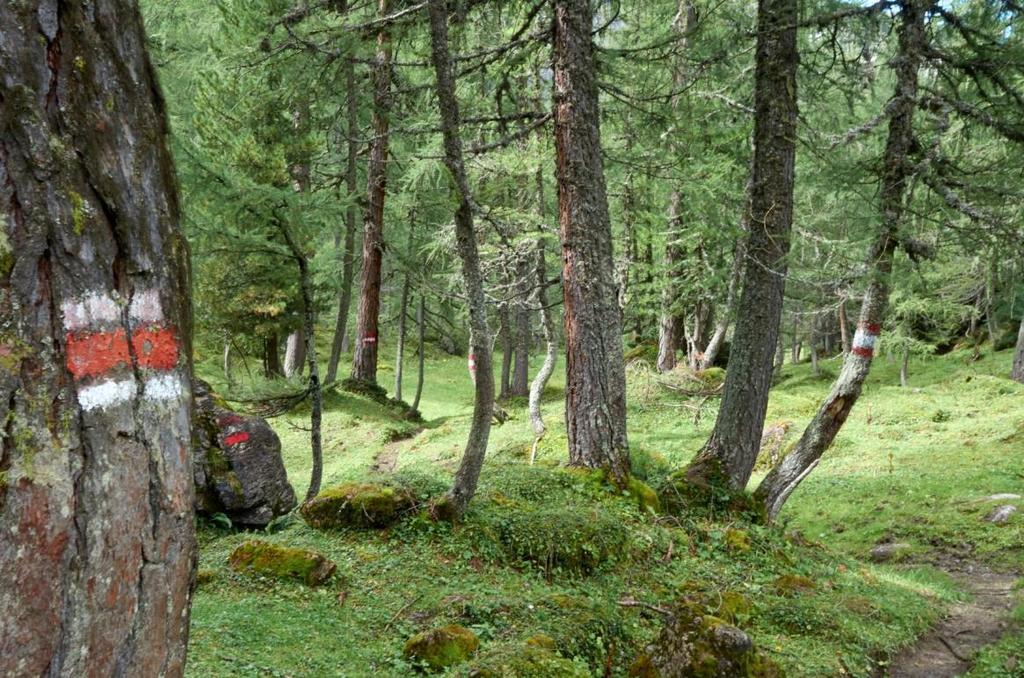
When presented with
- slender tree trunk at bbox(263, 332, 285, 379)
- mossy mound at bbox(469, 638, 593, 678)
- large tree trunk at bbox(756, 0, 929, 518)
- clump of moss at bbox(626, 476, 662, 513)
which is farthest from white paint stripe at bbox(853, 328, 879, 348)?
slender tree trunk at bbox(263, 332, 285, 379)

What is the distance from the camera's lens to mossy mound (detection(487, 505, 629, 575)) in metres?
5.82

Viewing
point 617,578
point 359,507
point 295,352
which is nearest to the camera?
point 617,578

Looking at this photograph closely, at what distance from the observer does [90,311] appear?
4.34 ft

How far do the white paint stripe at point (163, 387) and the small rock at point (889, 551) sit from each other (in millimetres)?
9925

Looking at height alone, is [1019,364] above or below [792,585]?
above

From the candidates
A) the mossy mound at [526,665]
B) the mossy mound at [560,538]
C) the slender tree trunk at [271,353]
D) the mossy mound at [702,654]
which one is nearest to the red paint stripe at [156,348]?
the mossy mound at [526,665]

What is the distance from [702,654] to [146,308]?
12.5 ft

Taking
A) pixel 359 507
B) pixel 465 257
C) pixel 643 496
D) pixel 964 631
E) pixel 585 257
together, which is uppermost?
pixel 585 257

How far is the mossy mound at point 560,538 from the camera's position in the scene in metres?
5.82

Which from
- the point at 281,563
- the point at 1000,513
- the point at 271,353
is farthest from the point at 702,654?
the point at 271,353

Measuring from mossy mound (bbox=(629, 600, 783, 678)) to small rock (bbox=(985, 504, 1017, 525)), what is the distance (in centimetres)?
712

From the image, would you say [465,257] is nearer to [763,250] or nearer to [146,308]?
[763,250]

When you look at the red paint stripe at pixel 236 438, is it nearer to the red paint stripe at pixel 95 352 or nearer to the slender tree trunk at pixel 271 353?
the red paint stripe at pixel 95 352

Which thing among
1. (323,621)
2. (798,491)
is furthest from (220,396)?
(798,491)
